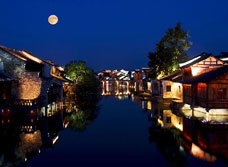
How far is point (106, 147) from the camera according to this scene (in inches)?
643

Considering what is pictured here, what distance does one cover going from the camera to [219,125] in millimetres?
20656

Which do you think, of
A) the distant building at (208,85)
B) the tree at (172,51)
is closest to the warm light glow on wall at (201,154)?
the distant building at (208,85)

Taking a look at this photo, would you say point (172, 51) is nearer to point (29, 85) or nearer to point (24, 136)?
point (29, 85)

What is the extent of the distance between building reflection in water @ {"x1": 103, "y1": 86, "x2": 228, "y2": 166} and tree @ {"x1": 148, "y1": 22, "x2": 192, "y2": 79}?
2284 centimetres

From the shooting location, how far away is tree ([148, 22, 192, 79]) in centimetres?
4703

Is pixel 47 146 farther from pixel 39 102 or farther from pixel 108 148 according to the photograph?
pixel 39 102

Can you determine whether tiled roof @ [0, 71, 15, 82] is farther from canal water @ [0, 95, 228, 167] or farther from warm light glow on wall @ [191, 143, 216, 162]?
warm light glow on wall @ [191, 143, 216, 162]

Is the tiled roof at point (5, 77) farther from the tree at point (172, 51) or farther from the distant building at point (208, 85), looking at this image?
the tree at point (172, 51)

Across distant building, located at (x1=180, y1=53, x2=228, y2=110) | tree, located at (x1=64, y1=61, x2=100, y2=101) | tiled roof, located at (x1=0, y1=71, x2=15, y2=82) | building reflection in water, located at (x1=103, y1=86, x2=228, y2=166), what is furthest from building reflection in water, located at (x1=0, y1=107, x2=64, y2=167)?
tree, located at (x1=64, y1=61, x2=100, y2=101)

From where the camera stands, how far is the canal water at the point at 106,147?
13.2 m

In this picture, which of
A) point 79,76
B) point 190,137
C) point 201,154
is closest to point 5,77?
point 190,137

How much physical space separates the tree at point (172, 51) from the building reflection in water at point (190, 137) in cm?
2284

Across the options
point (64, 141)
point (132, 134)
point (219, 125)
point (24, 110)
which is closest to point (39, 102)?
point (24, 110)

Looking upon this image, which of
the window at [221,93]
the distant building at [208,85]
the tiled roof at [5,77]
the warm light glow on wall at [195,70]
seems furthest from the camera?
the warm light glow on wall at [195,70]
